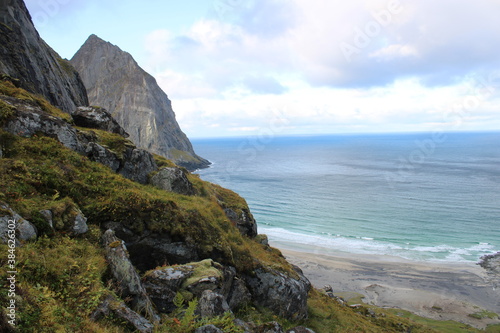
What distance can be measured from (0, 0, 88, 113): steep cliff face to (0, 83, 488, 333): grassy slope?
366 inches

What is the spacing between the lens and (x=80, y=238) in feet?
32.5

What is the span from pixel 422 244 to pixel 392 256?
28.6 ft

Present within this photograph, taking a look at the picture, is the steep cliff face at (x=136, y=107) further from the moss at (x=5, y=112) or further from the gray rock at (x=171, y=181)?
the moss at (x=5, y=112)

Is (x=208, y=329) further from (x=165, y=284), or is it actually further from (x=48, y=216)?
(x=48, y=216)

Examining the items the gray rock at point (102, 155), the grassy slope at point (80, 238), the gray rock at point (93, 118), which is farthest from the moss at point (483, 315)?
the gray rock at point (93, 118)

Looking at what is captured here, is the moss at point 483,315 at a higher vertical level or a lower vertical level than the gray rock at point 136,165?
lower

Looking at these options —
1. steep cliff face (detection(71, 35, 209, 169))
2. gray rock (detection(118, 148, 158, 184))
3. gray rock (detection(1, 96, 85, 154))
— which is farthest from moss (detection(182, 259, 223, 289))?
steep cliff face (detection(71, 35, 209, 169))

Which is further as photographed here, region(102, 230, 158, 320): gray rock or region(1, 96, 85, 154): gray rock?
region(1, 96, 85, 154): gray rock

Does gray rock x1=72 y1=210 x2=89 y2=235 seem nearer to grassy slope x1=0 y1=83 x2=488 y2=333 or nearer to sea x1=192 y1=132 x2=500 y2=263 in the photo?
grassy slope x1=0 y1=83 x2=488 y2=333

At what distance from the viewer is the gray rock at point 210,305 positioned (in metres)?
8.99

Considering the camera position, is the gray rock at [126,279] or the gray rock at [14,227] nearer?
the gray rock at [14,227]

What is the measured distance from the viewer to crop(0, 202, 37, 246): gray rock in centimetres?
780

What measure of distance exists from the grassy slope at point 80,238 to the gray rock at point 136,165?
1035 millimetres

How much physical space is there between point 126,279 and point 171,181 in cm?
1122
